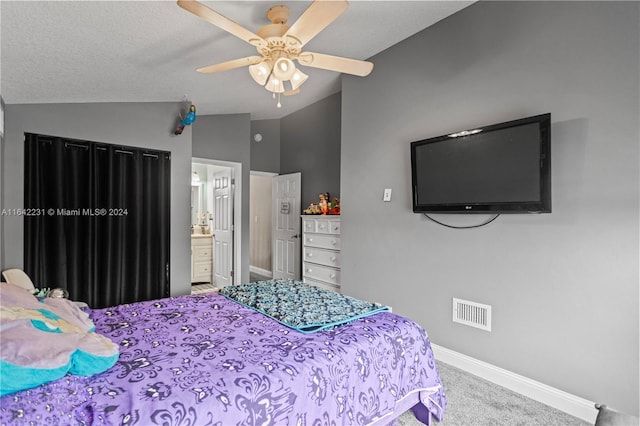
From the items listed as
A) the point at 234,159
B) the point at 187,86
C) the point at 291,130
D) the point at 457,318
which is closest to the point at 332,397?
the point at 457,318

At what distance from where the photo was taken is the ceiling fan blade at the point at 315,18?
62.5 inches

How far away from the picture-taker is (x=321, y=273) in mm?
4270

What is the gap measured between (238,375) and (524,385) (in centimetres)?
213

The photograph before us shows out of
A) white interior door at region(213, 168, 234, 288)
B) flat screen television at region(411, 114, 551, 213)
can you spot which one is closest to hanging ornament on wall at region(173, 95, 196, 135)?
white interior door at region(213, 168, 234, 288)

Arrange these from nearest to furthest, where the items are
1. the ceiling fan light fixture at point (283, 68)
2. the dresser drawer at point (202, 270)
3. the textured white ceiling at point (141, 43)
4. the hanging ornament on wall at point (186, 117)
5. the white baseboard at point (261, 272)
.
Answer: the textured white ceiling at point (141, 43), the ceiling fan light fixture at point (283, 68), the hanging ornament on wall at point (186, 117), the dresser drawer at point (202, 270), the white baseboard at point (261, 272)

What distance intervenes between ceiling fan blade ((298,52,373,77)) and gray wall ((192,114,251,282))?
9.04 feet

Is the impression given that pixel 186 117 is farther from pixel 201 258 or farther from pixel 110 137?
pixel 201 258

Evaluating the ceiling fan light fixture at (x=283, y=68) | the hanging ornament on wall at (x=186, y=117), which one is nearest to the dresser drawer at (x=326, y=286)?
the hanging ornament on wall at (x=186, y=117)

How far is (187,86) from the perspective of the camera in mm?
3252

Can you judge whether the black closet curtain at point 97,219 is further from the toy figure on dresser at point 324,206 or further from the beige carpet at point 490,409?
the beige carpet at point 490,409

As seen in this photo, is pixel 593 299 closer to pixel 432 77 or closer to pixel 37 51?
pixel 432 77

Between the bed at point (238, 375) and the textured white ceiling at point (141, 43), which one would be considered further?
the textured white ceiling at point (141, 43)

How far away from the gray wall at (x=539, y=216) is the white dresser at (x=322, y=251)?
920 mm

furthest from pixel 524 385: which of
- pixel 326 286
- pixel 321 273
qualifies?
pixel 321 273
